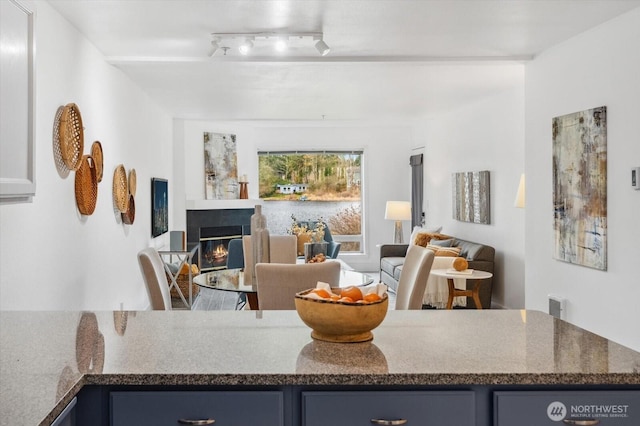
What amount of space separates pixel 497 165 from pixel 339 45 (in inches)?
123

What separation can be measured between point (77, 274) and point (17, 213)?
107cm

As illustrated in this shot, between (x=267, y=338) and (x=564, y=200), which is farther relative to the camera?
(x=564, y=200)

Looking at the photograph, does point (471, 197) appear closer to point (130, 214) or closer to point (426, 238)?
point (426, 238)

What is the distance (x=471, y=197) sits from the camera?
25.1 feet

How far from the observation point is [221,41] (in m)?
4.42

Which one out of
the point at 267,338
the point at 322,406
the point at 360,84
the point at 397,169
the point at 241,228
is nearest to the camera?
the point at 322,406

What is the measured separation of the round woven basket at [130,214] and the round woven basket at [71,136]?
1.45 metres

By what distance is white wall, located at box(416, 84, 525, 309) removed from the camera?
6.48m

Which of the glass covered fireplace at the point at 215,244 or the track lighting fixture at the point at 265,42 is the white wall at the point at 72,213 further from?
the glass covered fireplace at the point at 215,244

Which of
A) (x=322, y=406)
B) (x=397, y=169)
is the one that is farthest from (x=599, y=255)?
Result: (x=397, y=169)

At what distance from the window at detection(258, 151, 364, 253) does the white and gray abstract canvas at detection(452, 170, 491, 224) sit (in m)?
2.60

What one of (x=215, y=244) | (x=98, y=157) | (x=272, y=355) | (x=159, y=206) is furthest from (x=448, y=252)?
(x=272, y=355)

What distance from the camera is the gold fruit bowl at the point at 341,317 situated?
5.66 ft

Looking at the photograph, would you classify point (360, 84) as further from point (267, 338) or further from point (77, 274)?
point (267, 338)
